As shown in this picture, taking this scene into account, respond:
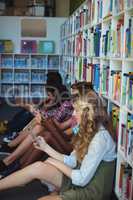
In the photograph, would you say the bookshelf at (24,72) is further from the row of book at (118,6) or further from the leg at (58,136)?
the row of book at (118,6)

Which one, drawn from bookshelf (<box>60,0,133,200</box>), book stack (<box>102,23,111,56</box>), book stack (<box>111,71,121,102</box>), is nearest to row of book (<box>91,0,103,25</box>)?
bookshelf (<box>60,0,133,200</box>)

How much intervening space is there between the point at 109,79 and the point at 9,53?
6328 millimetres

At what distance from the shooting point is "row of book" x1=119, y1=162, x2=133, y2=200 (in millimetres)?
2891

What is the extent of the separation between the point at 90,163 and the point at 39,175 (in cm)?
48

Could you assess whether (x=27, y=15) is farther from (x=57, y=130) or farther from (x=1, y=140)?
(x=57, y=130)

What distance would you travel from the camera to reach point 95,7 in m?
4.26

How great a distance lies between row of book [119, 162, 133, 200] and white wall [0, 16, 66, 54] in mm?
6924

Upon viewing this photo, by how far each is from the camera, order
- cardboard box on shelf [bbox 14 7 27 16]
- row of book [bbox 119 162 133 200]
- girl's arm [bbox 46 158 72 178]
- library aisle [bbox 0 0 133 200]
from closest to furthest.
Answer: girl's arm [bbox 46 158 72 178] → row of book [bbox 119 162 133 200] → library aisle [bbox 0 0 133 200] → cardboard box on shelf [bbox 14 7 27 16]

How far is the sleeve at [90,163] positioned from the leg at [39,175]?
0.76 ft

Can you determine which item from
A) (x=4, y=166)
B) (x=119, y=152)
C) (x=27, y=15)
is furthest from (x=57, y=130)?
(x=27, y=15)

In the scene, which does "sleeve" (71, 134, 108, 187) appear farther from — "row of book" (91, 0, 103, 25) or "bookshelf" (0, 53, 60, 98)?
"bookshelf" (0, 53, 60, 98)

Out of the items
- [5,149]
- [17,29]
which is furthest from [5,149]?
[17,29]

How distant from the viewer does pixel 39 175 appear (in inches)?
115

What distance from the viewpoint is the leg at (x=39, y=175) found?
2895 millimetres
